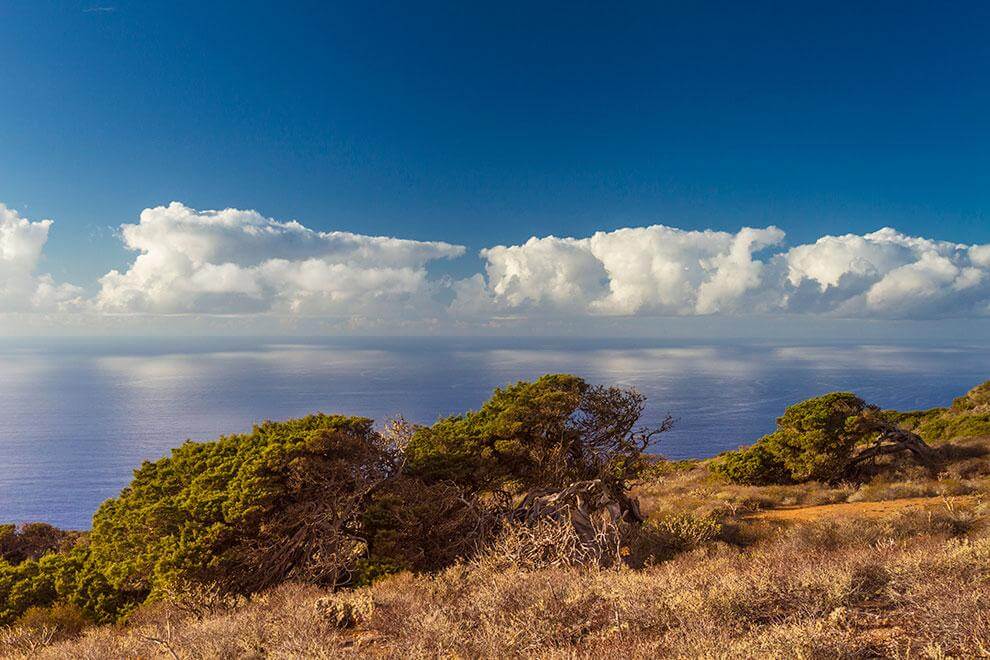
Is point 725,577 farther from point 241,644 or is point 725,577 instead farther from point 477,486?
point 477,486

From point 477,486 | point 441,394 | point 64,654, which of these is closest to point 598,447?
Answer: point 477,486

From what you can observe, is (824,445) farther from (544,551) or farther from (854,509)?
(544,551)

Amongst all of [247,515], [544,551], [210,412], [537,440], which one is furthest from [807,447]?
[210,412]

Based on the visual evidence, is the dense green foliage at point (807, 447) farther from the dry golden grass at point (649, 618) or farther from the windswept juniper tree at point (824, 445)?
the dry golden grass at point (649, 618)

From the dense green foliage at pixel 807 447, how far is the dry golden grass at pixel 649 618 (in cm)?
1880

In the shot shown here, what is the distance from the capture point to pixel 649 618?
251 inches

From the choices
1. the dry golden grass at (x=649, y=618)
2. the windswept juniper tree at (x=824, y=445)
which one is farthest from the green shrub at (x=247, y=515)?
the windswept juniper tree at (x=824, y=445)

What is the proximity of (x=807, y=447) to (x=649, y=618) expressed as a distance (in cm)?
2349

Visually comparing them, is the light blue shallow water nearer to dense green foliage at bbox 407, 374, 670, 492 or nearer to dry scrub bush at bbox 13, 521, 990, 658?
dense green foliage at bbox 407, 374, 670, 492

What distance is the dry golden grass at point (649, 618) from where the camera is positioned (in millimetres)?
5320

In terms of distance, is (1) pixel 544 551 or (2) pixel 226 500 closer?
(1) pixel 544 551

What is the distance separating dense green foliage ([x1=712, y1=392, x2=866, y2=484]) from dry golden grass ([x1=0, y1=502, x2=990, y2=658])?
18805mm

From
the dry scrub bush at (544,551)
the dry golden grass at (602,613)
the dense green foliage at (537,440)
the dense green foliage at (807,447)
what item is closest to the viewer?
the dry golden grass at (602,613)

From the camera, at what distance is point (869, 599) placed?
670 centimetres
